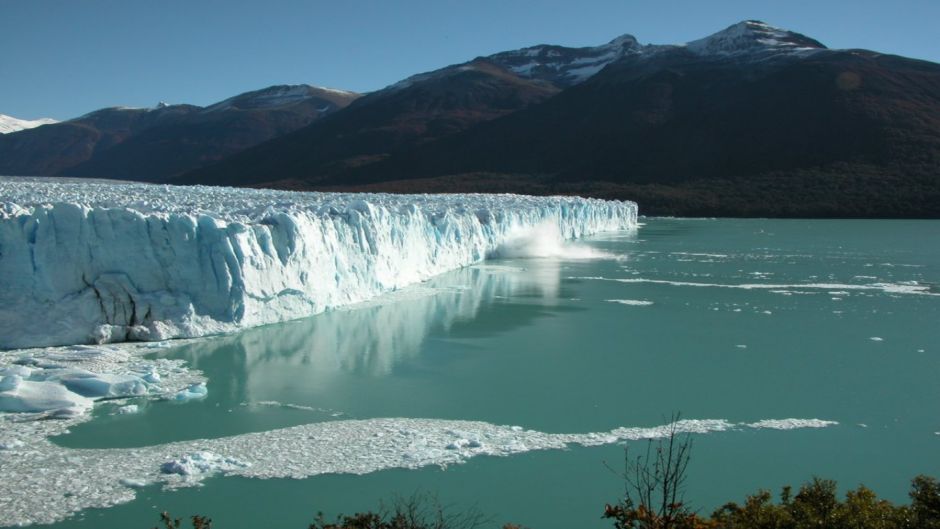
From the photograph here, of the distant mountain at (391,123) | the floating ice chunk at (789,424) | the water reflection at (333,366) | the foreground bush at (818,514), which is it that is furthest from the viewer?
the distant mountain at (391,123)

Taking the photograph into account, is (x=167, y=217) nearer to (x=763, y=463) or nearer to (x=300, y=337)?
(x=300, y=337)

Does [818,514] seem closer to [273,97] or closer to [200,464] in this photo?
[200,464]

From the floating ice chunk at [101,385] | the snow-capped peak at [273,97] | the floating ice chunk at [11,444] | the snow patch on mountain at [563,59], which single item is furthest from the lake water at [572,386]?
the snow-capped peak at [273,97]

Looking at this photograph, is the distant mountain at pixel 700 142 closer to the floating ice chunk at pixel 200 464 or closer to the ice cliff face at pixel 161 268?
the ice cliff face at pixel 161 268

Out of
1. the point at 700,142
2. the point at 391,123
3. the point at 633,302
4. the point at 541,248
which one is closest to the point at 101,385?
the point at 633,302

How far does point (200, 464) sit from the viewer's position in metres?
5.02

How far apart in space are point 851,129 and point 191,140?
73548 mm

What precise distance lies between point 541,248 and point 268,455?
16192 millimetres

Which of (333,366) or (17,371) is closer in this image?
(17,371)

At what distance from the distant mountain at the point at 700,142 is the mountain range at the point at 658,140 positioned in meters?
0.15

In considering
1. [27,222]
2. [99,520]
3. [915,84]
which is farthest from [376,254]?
[915,84]

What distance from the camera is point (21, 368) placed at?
6648 mm

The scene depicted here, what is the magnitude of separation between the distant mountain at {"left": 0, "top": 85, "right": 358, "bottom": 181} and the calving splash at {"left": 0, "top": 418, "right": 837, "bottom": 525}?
8520 cm

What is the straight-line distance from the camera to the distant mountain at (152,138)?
9081 cm
